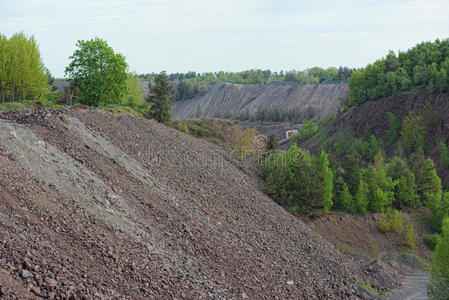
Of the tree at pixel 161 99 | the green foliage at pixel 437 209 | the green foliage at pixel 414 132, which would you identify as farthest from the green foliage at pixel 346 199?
the green foliage at pixel 414 132

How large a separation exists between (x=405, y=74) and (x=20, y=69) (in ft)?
207

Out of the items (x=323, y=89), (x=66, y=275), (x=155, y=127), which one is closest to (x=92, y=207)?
(x=66, y=275)

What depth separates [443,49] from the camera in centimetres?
8081

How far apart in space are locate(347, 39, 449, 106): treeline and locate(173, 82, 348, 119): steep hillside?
34.4 meters

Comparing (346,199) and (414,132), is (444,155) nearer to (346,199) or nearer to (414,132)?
(414,132)

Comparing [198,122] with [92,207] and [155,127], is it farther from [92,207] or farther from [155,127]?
[92,207]

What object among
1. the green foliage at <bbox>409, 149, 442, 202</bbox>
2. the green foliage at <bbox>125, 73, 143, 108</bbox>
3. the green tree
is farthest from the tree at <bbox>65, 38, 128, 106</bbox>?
the green foliage at <bbox>409, 149, 442, 202</bbox>

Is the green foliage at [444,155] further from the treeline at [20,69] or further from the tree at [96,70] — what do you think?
the treeline at [20,69]

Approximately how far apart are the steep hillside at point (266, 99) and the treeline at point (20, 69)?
3382 inches

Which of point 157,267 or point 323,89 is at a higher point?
point 323,89

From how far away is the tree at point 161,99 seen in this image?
42.7 m

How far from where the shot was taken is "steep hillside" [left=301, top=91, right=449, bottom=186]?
63125 millimetres

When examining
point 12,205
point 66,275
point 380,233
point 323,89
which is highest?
point 323,89

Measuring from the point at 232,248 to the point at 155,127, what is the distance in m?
15.4
